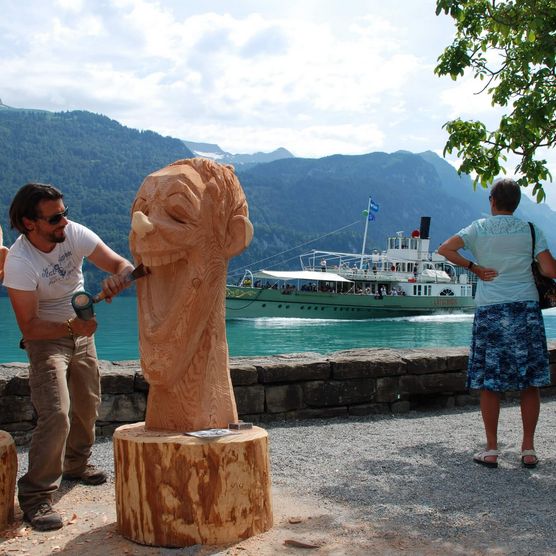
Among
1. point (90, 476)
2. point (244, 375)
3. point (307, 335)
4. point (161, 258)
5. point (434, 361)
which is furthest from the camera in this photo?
point (307, 335)

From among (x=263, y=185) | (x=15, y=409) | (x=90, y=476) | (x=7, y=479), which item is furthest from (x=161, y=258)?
(x=263, y=185)

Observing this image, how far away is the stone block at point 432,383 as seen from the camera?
6051 mm

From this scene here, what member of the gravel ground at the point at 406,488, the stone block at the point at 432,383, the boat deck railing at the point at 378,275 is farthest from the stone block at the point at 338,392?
the boat deck railing at the point at 378,275

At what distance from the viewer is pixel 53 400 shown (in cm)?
330

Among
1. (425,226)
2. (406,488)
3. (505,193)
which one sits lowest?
(406,488)

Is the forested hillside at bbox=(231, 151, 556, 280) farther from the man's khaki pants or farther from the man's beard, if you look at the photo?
the man's beard

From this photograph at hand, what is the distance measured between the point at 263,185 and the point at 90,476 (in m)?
153

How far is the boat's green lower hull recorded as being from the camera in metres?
36.5

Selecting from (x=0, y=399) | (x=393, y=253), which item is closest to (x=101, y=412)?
(x=0, y=399)

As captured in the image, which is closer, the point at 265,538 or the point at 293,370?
the point at 265,538

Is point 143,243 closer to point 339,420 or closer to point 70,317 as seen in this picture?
point 70,317

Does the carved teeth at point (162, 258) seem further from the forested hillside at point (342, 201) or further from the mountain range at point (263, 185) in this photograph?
the forested hillside at point (342, 201)

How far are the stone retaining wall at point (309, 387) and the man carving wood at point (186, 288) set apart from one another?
1975 mm

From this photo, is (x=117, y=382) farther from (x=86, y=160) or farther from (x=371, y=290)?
(x=86, y=160)
